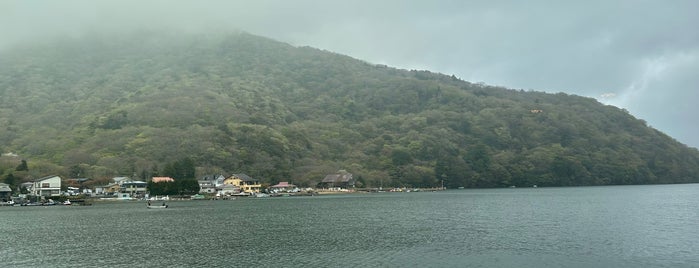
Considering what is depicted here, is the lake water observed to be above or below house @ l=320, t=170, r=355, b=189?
below

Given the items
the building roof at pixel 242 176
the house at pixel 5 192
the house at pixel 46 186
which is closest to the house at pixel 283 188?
the building roof at pixel 242 176

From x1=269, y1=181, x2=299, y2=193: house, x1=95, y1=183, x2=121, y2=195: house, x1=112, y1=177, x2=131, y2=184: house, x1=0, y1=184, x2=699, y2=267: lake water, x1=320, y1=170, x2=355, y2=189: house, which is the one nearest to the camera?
x1=0, y1=184, x2=699, y2=267: lake water

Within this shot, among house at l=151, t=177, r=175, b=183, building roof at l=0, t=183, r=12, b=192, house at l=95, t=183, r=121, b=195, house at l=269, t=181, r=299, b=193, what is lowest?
house at l=269, t=181, r=299, b=193

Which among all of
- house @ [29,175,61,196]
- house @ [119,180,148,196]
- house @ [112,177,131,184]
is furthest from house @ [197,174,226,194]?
house @ [29,175,61,196]

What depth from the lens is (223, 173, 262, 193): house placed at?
12150 centimetres

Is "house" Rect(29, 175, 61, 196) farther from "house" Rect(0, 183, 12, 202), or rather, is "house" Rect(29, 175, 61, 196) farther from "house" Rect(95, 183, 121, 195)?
"house" Rect(95, 183, 121, 195)

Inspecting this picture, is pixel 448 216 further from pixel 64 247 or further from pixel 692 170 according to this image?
pixel 692 170

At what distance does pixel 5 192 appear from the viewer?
94.1 metres

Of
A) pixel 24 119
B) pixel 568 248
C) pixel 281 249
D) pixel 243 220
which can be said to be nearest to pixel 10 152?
pixel 24 119

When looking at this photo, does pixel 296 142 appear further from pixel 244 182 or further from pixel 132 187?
pixel 132 187

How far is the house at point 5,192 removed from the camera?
92.9m

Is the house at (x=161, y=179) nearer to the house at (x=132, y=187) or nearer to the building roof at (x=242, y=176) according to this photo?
the house at (x=132, y=187)

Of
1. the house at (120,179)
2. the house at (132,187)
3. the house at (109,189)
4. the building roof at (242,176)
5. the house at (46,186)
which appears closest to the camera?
the house at (46,186)

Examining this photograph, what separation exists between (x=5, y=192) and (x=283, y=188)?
55.6m
